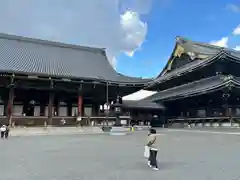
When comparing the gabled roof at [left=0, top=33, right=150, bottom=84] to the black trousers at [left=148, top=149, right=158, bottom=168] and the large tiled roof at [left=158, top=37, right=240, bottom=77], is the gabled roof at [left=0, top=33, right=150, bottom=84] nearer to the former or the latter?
the large tiled roof at [left=158, top=37, right=240, bottom=77]

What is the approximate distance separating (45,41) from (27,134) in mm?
17154

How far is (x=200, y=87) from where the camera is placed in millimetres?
30891

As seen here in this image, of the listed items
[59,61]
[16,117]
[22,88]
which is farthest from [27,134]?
[59,61]

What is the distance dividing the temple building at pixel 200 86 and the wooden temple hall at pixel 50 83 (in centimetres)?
623

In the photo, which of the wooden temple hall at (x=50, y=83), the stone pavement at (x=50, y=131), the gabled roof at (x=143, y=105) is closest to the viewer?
the stone pavement at (x=50, y=131)

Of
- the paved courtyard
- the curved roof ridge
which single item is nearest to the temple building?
the curved roof ridge

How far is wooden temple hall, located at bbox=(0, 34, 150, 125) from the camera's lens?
27.5 metres

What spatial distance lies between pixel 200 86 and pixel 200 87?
0.53 m

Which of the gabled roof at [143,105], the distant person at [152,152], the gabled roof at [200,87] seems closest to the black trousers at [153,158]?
the distant person at [152,152]

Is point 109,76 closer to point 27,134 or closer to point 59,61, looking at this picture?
point 59,61

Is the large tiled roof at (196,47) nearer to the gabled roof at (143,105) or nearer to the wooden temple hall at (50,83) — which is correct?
the gabled roof at (143,105)

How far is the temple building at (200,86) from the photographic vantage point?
90.9 feet

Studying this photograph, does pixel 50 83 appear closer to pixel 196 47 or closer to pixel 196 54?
pixel 196 54

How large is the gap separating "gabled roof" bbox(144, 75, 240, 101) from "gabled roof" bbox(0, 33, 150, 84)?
4.92 metres
